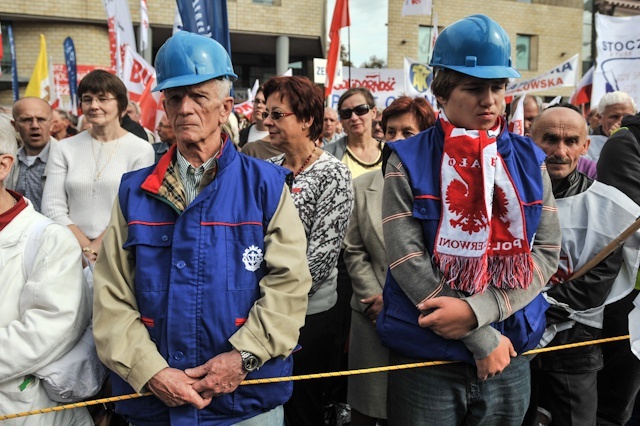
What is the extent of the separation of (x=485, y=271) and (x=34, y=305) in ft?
5.48

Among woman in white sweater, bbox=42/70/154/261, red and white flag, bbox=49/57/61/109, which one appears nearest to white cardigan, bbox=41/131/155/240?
woman in white sweater, bbox=42/70/154/261

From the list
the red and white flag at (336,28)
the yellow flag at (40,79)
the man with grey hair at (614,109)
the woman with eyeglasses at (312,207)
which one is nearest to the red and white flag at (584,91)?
the man with grey hair at (614,109)

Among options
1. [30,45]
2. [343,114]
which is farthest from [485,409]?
[30,45]

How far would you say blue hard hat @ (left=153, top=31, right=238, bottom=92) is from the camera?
209cm

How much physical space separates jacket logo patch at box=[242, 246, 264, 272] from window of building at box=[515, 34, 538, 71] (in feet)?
88.8

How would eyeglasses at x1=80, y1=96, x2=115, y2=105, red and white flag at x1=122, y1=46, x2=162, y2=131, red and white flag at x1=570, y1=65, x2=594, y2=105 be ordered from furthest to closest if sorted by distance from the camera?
red and white flag at x1=570, y1=65, x2=594, y2=105
red and white flag at x1=122, y1=46, x2=162, y2=131
eyeglasses at x1=80, y1=96, x2=115, y2=105

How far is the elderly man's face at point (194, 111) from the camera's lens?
212 centimetres

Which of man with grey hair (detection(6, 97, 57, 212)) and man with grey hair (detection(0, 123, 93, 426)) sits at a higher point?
man with grey hair (detection(6, 97, 57, 212))

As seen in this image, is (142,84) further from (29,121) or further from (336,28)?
(29,121)

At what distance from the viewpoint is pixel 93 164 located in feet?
12.4

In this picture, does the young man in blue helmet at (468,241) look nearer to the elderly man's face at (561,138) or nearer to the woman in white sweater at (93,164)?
the elderly man's face at (561,138)

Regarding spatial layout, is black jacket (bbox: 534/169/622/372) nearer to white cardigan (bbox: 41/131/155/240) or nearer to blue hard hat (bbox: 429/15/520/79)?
blue hard hat (bbox: 429/15/520/79)

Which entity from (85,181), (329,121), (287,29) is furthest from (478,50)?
(287,29)

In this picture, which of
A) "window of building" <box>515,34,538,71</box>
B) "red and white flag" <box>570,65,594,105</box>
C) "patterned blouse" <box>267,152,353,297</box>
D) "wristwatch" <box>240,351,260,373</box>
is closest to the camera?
"wristwatch" <box>240,351,260,373</box>
